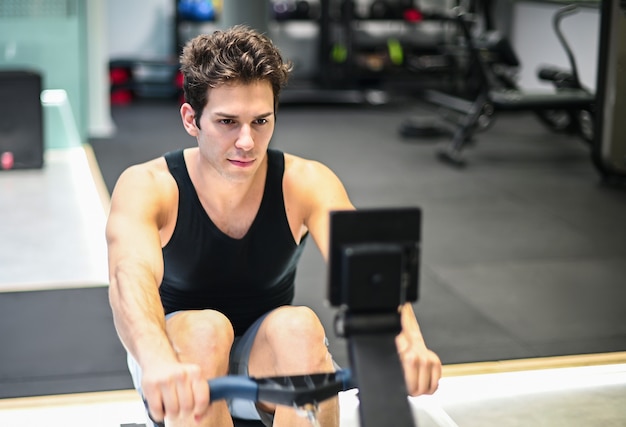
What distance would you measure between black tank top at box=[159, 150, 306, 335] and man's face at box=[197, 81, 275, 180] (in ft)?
0.64

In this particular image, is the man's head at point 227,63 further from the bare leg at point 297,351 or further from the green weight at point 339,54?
the green weight at point 339,54

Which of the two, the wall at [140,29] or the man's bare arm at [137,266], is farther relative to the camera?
the wall at [140,29]

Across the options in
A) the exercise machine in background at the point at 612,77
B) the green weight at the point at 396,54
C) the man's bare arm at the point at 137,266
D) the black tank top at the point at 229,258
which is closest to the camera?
the man's bare arm at the point at 137,266

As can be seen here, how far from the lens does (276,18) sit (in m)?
8.07

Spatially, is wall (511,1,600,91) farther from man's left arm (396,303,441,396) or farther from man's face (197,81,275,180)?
man's left arm (396,303,441,396)

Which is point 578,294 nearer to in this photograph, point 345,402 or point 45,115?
point 345,402

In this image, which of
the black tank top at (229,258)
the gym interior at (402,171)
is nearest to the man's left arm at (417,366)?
the gym interior at (402,171)

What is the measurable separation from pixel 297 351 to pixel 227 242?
291 millimetres

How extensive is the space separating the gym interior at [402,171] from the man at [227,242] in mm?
349

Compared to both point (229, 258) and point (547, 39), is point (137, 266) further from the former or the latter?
point (547, 39)

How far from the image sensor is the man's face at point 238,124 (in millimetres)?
1705

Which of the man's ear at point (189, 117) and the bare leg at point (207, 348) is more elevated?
the man's ear at point (189, 117)

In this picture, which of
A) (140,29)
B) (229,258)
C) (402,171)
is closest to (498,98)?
(402,171)

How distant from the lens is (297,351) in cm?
177
